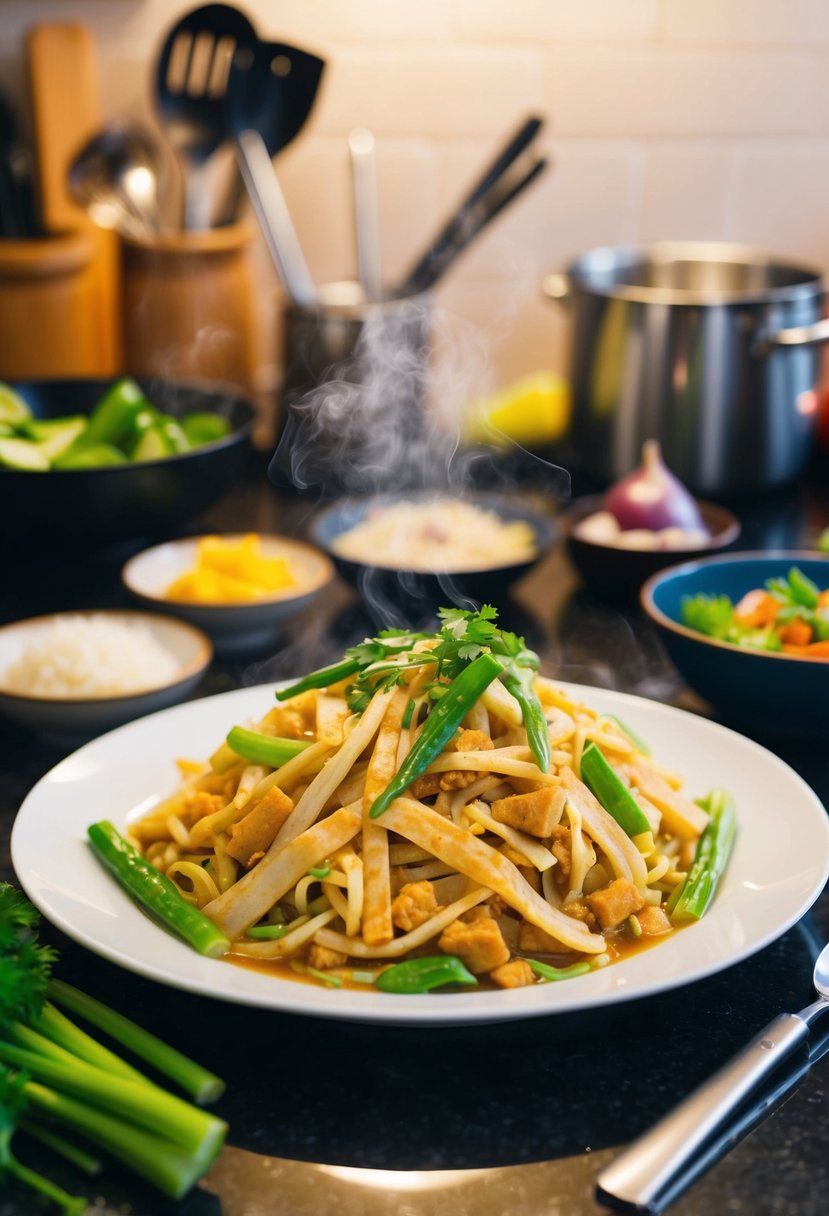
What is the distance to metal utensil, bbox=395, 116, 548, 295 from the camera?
2.62m

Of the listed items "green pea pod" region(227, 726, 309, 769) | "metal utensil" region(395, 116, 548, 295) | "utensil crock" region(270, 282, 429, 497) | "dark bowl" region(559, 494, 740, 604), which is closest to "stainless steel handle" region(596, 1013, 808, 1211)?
"green pea pod" region(227, 726, 309, 769)

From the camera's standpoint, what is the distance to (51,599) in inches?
87.9

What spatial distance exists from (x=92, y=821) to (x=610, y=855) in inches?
19.8

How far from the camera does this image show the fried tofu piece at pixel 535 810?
1.20 metres

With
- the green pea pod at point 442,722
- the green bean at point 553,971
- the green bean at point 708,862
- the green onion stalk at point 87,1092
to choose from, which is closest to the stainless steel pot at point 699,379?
the green bean at point 708,862

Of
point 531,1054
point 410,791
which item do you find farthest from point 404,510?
point 531,1054

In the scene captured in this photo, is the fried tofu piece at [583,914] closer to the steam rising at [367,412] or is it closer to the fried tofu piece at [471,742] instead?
the fried tofu piece at [471,742]

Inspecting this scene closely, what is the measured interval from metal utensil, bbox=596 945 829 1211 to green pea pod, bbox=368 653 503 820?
35cm

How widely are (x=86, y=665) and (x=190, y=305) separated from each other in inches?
51.8

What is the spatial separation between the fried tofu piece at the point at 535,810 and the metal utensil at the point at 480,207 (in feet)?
5.51

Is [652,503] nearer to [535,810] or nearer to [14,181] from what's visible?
[535,810]

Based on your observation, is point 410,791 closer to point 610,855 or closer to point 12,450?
point 610,855

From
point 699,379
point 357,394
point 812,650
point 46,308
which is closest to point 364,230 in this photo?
point 357,394

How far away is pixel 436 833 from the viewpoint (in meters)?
1.19
